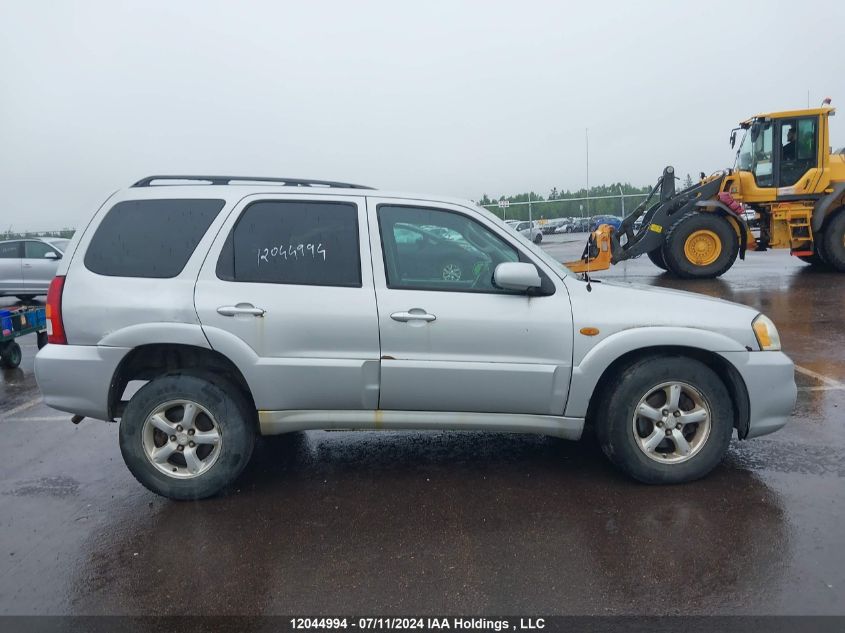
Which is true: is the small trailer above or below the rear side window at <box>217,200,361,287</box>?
below

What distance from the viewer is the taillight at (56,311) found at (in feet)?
12.8

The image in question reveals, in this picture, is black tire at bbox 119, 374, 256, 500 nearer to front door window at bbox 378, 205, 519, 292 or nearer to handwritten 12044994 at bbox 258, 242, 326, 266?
handwritten 12044994 at bbox 258, 242, 326, 266

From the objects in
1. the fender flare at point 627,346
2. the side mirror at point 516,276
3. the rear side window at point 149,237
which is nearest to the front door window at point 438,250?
the side mirror at point 516,276

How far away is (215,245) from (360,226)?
871mm

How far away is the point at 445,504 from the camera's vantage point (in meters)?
3.91

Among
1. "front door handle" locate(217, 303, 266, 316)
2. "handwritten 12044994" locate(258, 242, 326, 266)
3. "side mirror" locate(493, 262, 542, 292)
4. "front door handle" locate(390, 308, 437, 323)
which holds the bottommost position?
"front door handle" locate(390, 308, 437, 323)

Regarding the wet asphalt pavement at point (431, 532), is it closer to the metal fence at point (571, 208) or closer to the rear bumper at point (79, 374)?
the rear bumper at point (79, 374)

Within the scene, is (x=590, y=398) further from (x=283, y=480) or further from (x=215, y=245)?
(x=215, y=245)

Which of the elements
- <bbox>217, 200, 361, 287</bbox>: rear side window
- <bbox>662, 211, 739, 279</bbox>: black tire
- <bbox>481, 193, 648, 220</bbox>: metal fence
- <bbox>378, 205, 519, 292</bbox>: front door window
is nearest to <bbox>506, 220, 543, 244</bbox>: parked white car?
<bbox>481, 193, 648, 220</bbox>: metal fence

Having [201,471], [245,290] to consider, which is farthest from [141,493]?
[245,290]

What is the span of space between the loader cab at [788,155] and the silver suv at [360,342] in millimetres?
11337

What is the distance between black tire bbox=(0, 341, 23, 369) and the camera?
8273 mm
